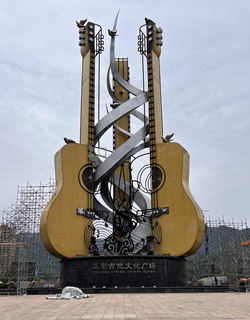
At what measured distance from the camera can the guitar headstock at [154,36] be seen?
67.7 feet

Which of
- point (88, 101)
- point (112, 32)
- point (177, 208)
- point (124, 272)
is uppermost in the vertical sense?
point (112, 32)

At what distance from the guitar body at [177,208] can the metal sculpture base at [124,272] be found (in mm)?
1159

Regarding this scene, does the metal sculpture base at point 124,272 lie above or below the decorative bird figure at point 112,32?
below

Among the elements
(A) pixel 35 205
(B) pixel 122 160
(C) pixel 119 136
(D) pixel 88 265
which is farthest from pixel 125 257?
(A) pixel 35 205

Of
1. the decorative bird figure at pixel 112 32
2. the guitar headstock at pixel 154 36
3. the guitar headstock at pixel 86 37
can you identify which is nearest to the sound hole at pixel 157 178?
the guitar headstock at pixel 154 36

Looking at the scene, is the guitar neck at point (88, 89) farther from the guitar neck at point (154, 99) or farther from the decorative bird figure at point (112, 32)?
the guitar neck at point (154, 99)

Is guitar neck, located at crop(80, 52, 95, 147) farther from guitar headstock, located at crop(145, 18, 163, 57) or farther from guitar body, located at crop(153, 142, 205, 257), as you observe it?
guitar body, located at crop(153, 142, 205, 257)

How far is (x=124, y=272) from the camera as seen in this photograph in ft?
48.5

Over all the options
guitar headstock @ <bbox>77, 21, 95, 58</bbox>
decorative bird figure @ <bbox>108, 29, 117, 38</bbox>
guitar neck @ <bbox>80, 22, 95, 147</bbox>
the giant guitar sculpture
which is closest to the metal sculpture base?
the giant guitar sculpture

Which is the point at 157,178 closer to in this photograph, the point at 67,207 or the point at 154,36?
the point at 67,207

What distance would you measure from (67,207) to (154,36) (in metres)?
10.7

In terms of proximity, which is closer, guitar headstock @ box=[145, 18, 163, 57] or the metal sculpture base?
the metal sculpture base

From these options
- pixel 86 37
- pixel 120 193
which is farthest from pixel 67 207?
pixel 86 37

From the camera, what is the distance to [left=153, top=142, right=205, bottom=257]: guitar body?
16.3m
